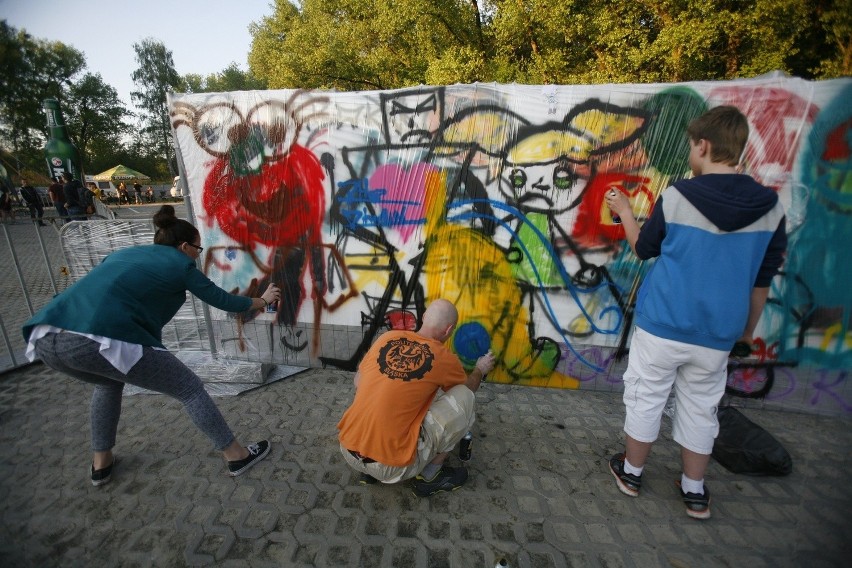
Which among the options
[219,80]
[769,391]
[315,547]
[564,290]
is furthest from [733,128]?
[219,80]

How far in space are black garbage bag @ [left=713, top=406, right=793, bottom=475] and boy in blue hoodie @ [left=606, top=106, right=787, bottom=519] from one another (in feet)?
1.93

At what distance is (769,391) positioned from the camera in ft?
10.9

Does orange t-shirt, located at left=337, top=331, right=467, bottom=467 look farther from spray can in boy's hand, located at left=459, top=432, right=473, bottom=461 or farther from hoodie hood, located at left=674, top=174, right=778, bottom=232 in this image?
hoodie hood, located at left=674, top=174, right=778, bottom=232

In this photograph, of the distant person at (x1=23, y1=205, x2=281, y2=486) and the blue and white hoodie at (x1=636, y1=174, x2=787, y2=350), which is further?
the distant person at (x1=23, y1=205, x2=281, y2=486)

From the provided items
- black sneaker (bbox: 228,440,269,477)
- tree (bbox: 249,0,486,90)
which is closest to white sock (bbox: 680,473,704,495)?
black sneaker (bbox: 228,440,269,477)

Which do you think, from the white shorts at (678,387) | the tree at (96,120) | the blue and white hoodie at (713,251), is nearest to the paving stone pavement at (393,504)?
the white shorts at (678,387)

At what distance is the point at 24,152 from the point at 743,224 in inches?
1577

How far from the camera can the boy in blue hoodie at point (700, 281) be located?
6.18ft

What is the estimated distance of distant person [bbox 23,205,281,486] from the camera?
2.18m

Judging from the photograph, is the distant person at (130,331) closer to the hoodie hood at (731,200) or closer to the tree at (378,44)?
the hoodie hood at (731,200)

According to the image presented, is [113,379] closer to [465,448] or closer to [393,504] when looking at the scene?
[393,504]

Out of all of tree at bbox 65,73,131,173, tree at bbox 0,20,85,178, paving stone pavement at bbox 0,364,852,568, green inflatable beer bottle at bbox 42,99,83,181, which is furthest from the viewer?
tree at bbox 65,73,131,173

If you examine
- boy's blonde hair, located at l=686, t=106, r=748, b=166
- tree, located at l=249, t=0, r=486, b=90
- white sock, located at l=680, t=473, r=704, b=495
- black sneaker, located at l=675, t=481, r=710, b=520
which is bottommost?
black sneaker, located at l=675, t=481, r=710, b=520

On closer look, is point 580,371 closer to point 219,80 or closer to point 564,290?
point 564,290
